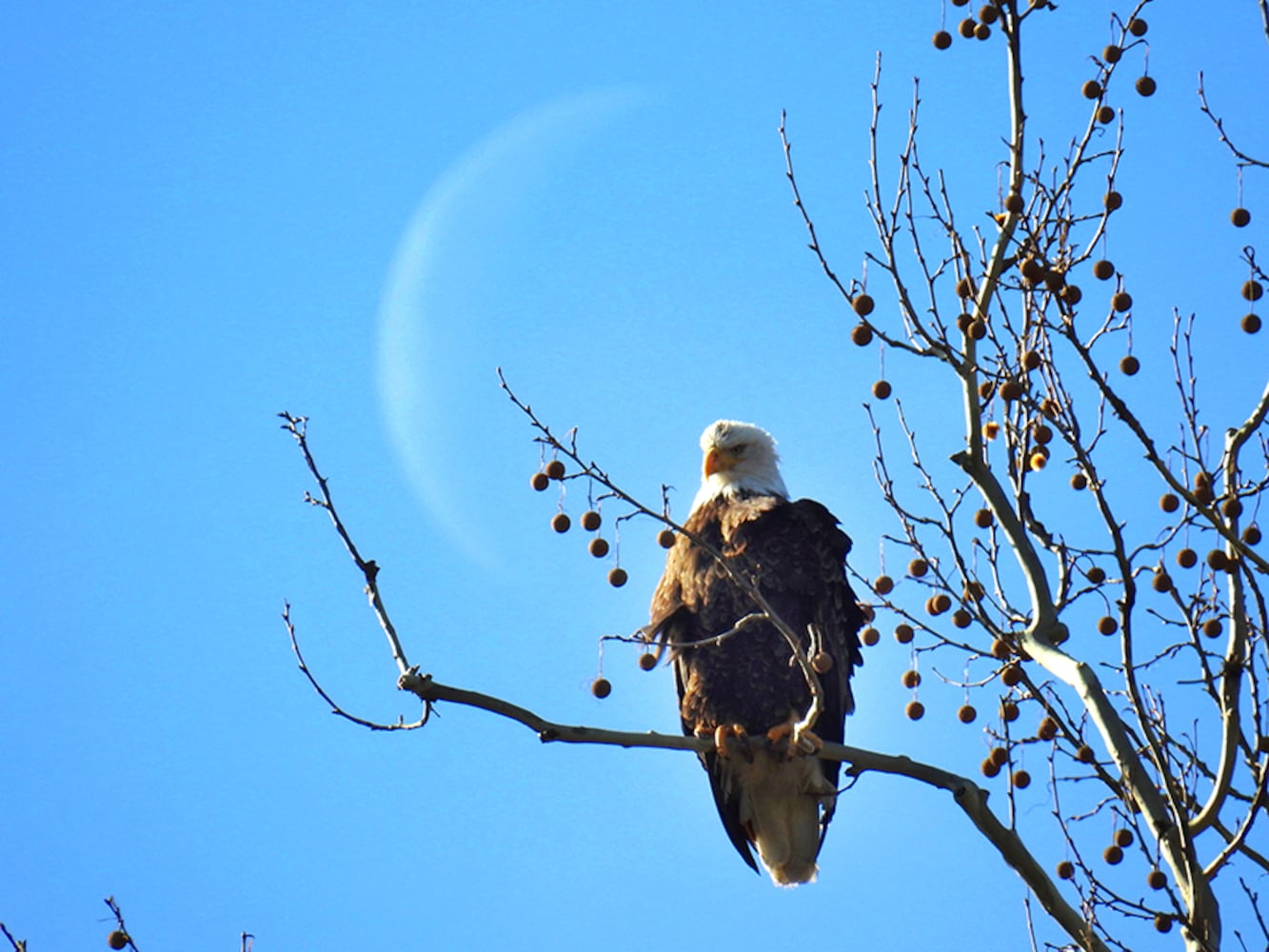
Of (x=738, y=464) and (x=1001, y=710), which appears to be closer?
(x=1001, y=710)

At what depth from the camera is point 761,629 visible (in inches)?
200

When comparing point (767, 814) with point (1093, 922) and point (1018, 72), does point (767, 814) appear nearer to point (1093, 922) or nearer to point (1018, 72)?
point (1093, 922)

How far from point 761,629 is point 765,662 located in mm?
113

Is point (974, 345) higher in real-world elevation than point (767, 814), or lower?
higher

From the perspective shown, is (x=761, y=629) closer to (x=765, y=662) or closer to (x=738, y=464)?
(x=765, y=662)

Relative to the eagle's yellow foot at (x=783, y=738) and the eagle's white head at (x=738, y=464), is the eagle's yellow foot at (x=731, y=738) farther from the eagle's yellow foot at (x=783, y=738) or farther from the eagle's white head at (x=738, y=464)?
the eagle's white head at (x=738, y=464)

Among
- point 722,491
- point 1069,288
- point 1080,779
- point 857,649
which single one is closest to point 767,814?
point 857,649

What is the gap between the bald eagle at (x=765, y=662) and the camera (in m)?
5.01

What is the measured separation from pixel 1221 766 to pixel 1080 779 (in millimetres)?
454

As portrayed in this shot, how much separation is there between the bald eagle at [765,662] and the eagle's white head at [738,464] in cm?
30

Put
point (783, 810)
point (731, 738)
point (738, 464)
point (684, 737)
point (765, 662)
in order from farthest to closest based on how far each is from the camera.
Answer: point (738, 464) < point (783, 810) < point (765, 662) < point (731, 738) < point (684, 737)

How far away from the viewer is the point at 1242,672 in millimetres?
3727

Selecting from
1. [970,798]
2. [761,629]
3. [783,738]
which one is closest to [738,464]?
[761,629]

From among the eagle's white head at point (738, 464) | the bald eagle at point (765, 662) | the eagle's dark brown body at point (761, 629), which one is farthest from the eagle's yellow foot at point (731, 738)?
the eagle's white head at point (738, 464)
